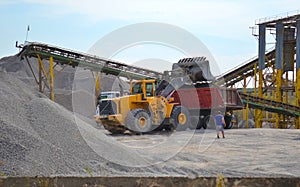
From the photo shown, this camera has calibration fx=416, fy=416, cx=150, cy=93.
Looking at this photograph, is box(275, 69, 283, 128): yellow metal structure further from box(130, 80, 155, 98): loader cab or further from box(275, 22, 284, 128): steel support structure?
box(130, 80, 155, 98): loader cab

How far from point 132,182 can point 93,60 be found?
71.5ft

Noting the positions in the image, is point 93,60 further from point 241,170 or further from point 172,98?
point 241,170

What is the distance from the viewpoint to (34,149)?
7.20 meters

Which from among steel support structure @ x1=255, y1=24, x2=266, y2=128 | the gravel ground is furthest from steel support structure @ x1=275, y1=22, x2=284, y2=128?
the gravel ground

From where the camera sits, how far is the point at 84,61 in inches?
969

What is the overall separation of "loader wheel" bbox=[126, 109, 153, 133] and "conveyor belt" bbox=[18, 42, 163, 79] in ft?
19.1

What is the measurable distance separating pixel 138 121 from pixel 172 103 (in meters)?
2.40

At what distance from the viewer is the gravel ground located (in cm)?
674

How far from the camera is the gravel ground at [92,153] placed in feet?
22.1

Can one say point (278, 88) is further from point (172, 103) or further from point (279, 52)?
point (172, 103)

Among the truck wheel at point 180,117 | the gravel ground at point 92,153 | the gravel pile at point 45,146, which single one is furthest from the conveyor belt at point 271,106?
the gravel pile at point 45,146

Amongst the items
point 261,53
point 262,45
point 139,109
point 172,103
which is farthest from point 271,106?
point 139,109

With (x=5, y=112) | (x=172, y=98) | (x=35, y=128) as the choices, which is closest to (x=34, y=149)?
(x=35, y=128)

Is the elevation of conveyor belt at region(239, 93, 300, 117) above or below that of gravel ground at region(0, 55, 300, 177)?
above
